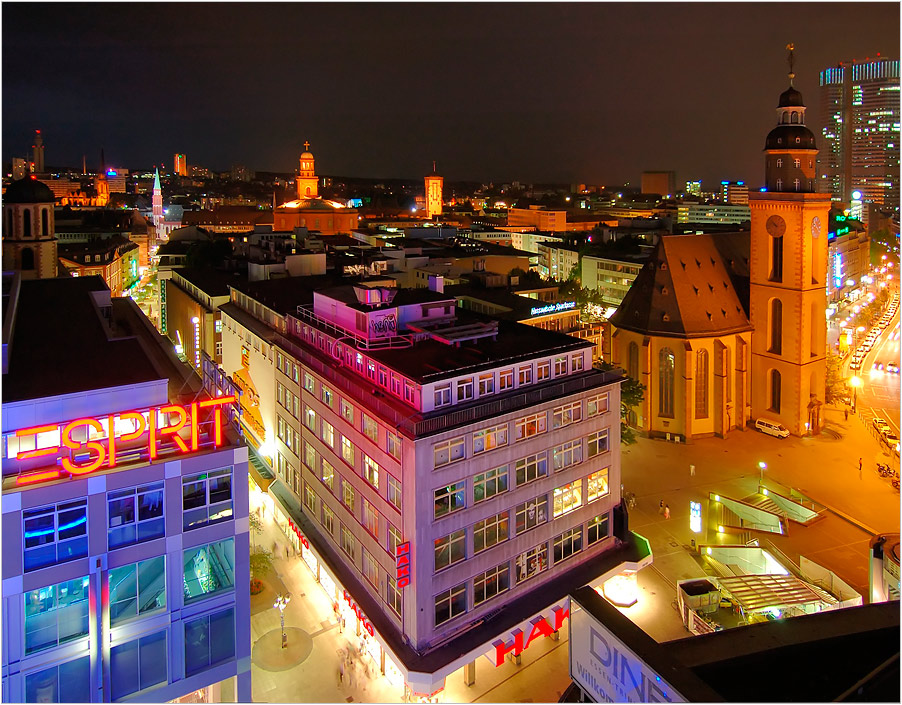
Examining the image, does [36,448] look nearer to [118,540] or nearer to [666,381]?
[118,540]

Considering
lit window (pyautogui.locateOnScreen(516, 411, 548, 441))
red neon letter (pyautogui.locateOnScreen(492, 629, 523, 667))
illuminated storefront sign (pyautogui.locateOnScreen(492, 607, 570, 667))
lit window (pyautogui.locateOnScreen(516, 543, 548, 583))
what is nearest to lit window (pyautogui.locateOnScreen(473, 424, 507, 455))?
lit window (pyautogui.locateOnScreen(516, 411, 548, 441))

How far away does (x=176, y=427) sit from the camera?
22.0m

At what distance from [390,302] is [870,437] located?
4462 cm

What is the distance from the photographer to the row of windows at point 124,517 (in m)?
19.9

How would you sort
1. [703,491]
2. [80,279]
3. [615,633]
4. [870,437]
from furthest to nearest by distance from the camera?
[870,437]
[703,491]
[80,279]
[615,633]

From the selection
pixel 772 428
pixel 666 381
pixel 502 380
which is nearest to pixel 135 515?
pixel 502 380

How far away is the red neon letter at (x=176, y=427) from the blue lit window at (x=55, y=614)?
461 cm

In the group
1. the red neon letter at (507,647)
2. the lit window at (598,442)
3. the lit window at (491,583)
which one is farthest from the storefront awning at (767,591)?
the lit window at (491,583)

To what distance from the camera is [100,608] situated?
20.8 m

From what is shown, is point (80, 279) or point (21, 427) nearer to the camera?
point (21, 427)

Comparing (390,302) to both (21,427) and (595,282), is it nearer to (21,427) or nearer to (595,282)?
(21,427)

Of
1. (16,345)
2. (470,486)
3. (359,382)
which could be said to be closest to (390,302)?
(359,382)

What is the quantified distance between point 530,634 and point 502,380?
11379 mm

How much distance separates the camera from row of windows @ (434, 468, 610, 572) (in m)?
29.2
